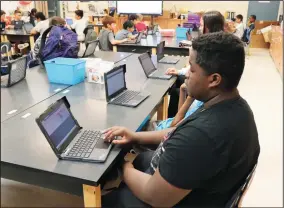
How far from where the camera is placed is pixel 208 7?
8.69m

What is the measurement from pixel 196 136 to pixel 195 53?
310mm

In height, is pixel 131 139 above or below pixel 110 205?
above

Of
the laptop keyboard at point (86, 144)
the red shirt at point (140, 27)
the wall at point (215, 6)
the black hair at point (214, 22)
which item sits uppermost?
the wall at point (215, 6)

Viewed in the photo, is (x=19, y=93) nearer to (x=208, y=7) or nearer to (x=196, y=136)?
(x=196, y=136)

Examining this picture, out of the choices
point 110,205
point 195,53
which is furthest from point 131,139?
point 195,53

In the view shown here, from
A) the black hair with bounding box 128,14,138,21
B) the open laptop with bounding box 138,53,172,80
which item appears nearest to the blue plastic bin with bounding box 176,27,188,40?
the black hair with bounding box 128,14,138,21

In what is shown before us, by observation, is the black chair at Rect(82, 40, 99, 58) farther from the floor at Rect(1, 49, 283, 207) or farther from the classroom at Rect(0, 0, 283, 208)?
the floor at Rect(1, 49, 283, 207)

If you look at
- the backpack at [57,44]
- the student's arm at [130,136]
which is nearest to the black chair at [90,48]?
the backpack at [57,44]

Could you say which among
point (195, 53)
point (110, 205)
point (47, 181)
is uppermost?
point (195, 53)

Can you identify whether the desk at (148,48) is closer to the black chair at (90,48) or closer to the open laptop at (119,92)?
the black chair at (90,48)

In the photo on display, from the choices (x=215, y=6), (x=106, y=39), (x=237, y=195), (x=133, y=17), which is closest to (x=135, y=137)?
(x=237, y=195)

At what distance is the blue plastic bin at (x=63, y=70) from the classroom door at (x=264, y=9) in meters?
7.59

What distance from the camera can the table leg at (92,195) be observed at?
108 cm

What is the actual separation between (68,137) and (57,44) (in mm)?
1666
